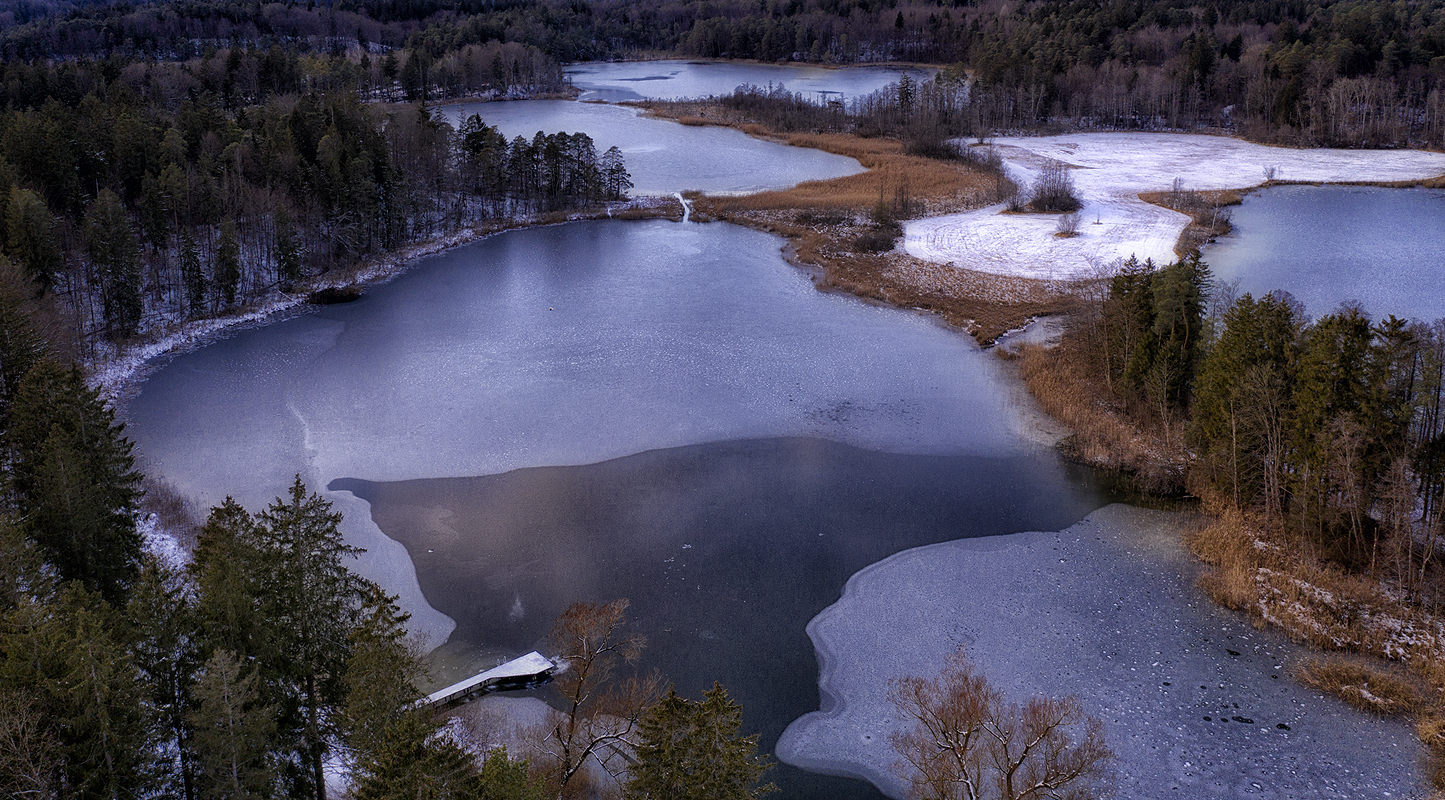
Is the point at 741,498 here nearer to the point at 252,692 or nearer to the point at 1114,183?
the point at 252,692

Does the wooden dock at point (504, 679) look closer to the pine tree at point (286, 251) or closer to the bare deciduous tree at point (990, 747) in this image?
the bare deciduous tree at point (990, 747)

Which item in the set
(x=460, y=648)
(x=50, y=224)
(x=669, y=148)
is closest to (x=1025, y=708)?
(x=460, y=648)

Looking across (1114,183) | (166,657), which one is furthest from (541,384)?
(1114,183)

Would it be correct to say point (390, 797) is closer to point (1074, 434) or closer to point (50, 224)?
point (1074, 434)

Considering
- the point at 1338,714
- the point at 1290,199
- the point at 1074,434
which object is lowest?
the point at 1338,714

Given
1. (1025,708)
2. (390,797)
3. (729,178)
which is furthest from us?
(729,178)

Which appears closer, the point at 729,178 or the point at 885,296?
the point at 885,296

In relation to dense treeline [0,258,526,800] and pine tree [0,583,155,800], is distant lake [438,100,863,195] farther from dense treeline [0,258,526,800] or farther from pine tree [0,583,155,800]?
pine tree [0,583,155,800]

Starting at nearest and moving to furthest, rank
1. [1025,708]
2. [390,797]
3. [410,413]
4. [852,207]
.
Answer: [390,797] < [1025,708] < [410,413] < [852,207]
